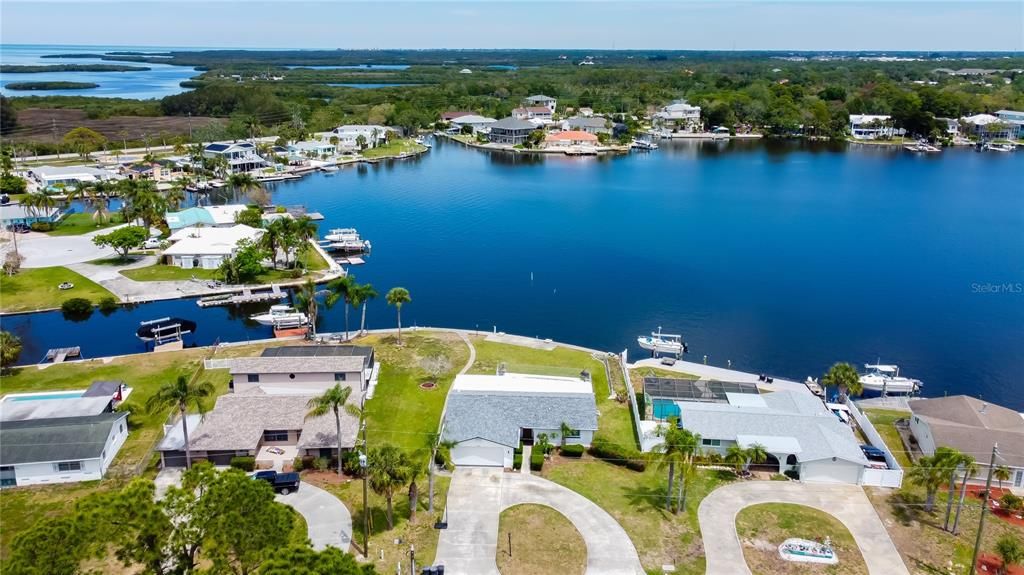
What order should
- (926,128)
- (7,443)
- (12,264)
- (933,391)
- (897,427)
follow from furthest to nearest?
(926,128), (12,264), (933,391), (897,427), (7,443)

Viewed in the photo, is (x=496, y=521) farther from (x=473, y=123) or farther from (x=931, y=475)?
(x=473, y=123)

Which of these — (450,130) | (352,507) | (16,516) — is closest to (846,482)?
(352,507)

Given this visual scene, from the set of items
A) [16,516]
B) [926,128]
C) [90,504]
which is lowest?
[16,516]

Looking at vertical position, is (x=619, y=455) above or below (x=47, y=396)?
above

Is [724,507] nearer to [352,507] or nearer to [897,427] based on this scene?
[897,427]

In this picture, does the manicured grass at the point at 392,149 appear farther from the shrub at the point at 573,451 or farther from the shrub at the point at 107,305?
the shrub at the point at 573,451

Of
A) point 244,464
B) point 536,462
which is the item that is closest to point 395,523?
point 536,462
